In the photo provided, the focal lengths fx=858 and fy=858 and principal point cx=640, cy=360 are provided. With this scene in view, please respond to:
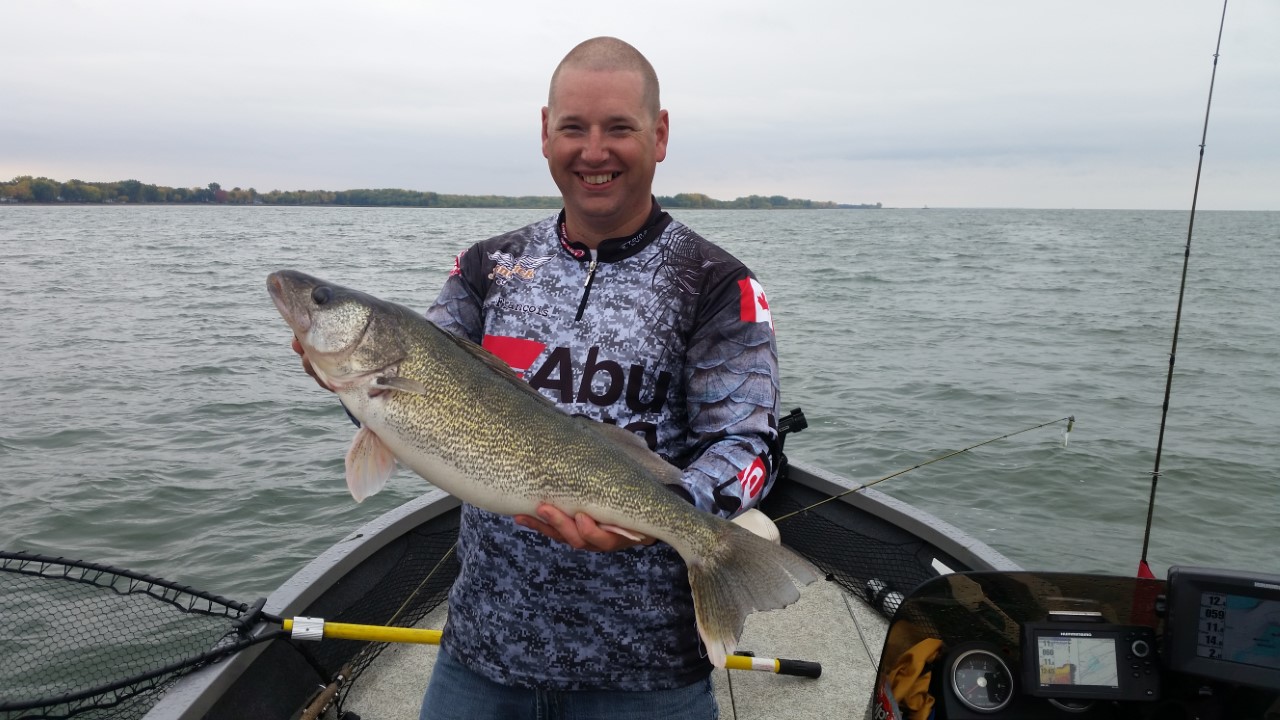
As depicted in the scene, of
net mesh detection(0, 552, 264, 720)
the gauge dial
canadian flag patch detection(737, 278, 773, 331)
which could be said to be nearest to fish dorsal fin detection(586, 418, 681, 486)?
canadian flag patch detection(737, 278, 773, 331)

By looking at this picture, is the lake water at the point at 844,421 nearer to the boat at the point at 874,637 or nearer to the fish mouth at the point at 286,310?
the boat at the point at 874,637

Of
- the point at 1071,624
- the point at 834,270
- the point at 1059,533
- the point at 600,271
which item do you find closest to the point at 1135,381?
the point at 1059,533

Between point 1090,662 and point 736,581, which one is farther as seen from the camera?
point 1090,662

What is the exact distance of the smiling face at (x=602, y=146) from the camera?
7.63 feet

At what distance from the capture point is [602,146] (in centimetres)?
232

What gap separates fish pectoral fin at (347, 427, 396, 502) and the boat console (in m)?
1.69

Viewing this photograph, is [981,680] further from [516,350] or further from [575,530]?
[516,350]

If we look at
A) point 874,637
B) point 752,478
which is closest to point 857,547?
point 874,637

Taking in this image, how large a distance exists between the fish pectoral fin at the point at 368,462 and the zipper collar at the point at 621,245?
0.80 meters

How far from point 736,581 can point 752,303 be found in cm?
73

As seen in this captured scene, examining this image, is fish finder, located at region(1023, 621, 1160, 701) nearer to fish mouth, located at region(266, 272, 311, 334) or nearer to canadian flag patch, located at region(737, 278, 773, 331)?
canadian flag patch, located at region(737, 278, 773, 331)

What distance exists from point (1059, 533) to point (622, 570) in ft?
28.4

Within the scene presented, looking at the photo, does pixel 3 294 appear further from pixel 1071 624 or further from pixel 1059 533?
pixel 1071 624

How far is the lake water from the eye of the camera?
891cm
